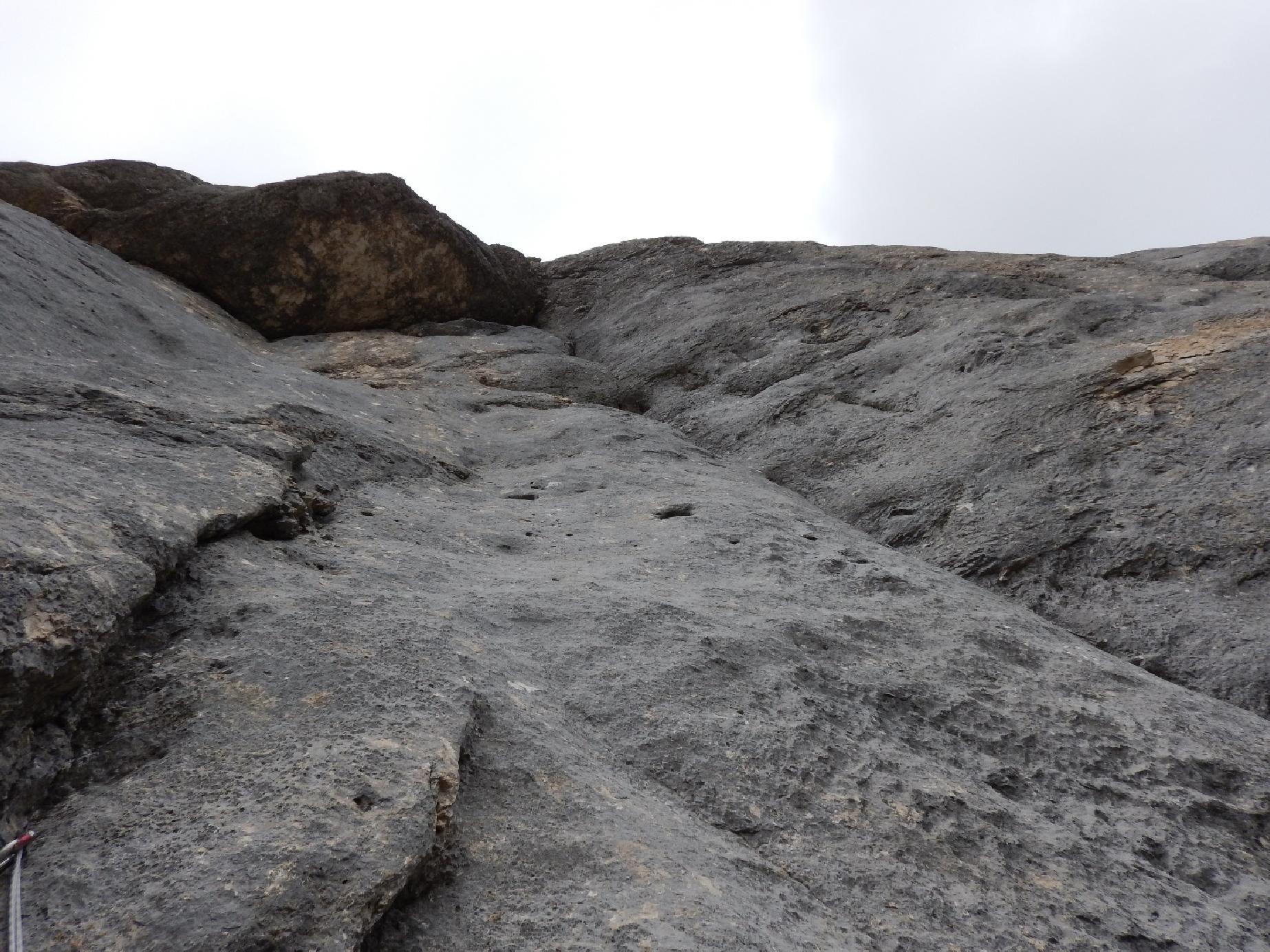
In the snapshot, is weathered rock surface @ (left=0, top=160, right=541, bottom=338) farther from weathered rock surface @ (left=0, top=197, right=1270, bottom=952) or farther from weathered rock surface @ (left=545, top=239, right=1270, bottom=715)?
weathered rock surface @ (left=0, top=197, right=1270, bottom=952)

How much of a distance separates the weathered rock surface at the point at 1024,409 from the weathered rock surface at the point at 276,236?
6.75 feet

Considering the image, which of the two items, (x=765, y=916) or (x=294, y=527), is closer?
(x=765, y=916)

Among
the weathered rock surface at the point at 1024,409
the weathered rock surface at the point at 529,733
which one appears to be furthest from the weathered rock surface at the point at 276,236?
the weathered rock surface at the point at 529,733

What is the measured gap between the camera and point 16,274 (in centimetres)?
567

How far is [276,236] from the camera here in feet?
30.5

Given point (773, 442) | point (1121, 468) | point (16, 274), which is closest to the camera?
point (1121, 468)

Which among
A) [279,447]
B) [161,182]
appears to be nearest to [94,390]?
[279,447]

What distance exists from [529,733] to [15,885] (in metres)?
1.31

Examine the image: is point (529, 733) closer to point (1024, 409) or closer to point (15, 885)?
point (15, 885)

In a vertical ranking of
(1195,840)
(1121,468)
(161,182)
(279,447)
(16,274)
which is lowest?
(1195,840)

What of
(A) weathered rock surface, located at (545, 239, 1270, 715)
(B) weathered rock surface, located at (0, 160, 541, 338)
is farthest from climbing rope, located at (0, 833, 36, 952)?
(B) weathered rock surface, located at (0, 160, 541, 338)

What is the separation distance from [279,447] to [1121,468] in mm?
4599

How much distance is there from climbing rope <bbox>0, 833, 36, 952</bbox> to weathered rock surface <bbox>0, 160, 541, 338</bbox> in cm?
803

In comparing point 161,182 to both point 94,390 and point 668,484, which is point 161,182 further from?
point 668,484
